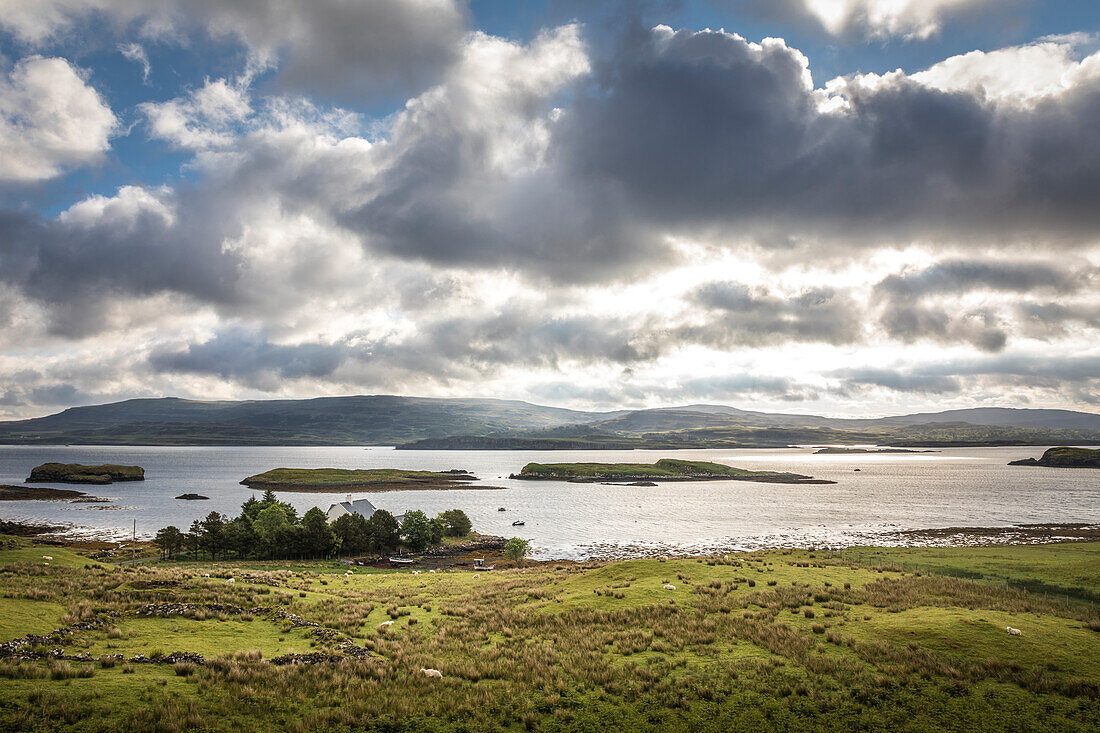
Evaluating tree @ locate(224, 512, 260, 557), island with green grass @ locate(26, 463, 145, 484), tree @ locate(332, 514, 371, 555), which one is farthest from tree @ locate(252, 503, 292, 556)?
island with green grass @ locate(26, 463, 145, 484)

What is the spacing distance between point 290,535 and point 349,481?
371ft

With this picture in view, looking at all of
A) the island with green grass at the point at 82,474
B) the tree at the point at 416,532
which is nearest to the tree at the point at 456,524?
the tree at the point at 416,532

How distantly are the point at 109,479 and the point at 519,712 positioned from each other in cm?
22655

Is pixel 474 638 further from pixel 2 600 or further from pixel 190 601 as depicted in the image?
pixel 2 600

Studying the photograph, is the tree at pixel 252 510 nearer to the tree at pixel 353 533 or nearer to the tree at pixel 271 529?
the tree at pixel 271 529

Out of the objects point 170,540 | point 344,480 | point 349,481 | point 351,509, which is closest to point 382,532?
point 351,509

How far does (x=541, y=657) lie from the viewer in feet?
61.4

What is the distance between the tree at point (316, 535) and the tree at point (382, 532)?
20.0ft

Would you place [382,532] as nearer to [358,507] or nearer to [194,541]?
[358,507]

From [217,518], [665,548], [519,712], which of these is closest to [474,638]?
[519,712]

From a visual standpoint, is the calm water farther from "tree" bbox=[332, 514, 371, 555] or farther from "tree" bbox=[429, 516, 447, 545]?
"tree" bbox=[332, 514, 371, 555]

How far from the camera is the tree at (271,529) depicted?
66562 millimetres

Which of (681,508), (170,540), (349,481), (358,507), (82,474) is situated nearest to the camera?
(170,540)

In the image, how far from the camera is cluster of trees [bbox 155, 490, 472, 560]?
219 feet
